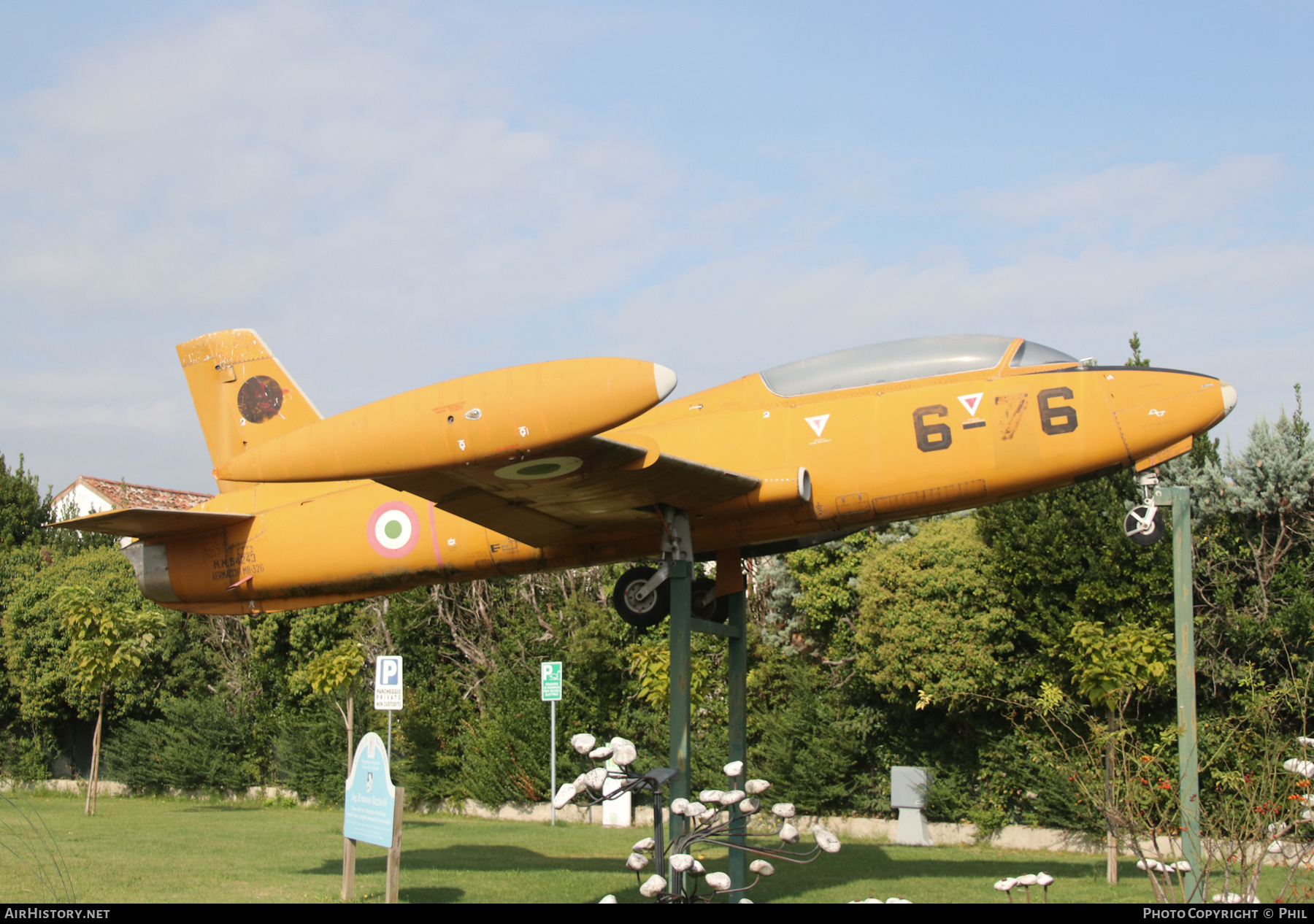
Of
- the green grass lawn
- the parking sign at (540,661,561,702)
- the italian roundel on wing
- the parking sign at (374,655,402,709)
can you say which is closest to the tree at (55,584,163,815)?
the green grass lawn

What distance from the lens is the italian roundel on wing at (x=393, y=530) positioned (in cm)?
1269

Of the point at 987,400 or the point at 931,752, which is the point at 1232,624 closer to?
the point at 931,752

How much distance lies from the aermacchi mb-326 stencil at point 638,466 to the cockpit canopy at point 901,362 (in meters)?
0.02

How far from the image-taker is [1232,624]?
1933cm

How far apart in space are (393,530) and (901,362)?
6.19 metres

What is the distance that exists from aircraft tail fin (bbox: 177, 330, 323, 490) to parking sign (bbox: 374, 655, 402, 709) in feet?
15.1

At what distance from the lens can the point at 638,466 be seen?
10.2m

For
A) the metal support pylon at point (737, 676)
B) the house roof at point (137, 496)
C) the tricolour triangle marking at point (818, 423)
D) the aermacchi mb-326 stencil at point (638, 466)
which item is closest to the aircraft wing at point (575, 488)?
the aermacchi mb-326 stencil at point (638, 466)

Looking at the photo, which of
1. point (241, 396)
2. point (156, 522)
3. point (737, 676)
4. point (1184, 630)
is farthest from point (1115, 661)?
point (156, 522)

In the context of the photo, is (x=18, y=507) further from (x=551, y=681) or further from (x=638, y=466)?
(x=638, y=466)

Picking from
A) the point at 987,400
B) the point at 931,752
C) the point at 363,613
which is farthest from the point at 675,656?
the point at 363,613

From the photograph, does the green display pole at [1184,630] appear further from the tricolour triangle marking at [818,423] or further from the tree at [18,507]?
the tree at [18,507]

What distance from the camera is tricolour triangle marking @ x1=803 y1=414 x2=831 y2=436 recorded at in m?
11.3
